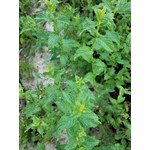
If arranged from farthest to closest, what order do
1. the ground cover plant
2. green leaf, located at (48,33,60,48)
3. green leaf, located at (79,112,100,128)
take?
green leaf, located at (48,33,60,48), the ground cover plant, green leaf, located at (79,112,100,128)

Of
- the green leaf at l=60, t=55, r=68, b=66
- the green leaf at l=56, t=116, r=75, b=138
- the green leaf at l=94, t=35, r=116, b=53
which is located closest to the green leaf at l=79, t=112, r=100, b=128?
the green leaf at l=56, t=116, r=75, b=138

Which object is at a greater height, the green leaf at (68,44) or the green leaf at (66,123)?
the green leaf at (68,44)

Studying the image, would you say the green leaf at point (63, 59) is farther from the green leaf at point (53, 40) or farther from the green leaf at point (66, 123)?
the green leaf at point (66, 123)

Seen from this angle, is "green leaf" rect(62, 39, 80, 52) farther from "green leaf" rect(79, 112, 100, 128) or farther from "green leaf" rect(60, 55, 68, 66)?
"green leaf" rect(79, 112, 100, 128)

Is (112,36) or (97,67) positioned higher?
(112,36)

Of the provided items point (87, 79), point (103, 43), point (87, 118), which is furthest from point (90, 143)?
Answer: point (103, 43)

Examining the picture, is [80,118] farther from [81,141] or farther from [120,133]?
[120,133]

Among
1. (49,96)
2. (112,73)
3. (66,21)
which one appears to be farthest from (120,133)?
(66,21)

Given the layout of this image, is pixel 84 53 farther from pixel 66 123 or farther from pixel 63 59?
pixel 66 123

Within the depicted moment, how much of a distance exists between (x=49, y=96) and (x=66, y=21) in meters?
0.40

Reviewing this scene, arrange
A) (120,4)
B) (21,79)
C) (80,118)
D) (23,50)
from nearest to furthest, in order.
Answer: (80,118) → (120,4) → (21,79) → (23,50)

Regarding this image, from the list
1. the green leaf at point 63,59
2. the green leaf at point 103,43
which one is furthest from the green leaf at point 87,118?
the green leaf at point 63,59

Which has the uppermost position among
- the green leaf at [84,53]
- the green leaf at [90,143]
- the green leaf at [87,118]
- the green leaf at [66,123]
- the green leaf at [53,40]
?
the green leaf at [53,40]

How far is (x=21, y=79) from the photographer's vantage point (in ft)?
7.15
